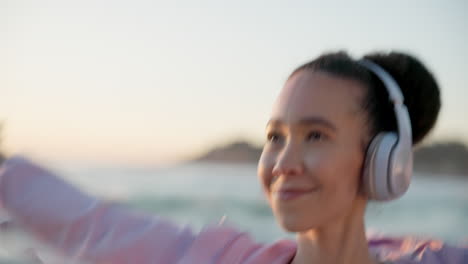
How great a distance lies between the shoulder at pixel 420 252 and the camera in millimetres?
1648

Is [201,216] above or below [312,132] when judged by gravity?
below

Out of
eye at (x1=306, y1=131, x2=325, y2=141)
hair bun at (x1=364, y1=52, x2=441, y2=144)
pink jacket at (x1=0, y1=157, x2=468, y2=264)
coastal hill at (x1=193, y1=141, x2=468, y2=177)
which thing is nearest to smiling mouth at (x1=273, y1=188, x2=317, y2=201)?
eye at (x1=306, y1=131, x2=325, y2=141)

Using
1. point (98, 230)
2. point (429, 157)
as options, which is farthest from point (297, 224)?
point (429, 157)

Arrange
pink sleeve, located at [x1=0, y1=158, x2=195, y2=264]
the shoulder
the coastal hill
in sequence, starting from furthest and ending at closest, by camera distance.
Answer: the coastal hill → the shoulder → pink sleeve, located at [x1=0, y1=158, x2=195, y2=264]

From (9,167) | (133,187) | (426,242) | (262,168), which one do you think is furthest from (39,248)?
(133,187)

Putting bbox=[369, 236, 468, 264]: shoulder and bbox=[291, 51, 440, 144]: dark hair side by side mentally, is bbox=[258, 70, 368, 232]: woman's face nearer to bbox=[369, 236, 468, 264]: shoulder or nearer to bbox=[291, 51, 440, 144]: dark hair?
bbox=[291, 51, 440, 144]: dark hair

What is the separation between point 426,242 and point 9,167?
3.76 feet

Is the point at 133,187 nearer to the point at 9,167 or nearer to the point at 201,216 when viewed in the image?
the point at 201,216

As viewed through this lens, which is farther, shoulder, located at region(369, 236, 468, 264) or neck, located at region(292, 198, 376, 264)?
shoulder, located at region(369, 236, 468, 264)

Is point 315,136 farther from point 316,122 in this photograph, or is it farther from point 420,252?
point 420,252

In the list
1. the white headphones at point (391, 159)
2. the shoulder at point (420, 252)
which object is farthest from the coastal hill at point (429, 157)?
the white headphones at point (391, 159)

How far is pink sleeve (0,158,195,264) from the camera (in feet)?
4.19

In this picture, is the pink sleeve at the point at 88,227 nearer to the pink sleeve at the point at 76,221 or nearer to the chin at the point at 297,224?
the pink sleeve at the point at 76,221

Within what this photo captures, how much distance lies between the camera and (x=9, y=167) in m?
1.29
